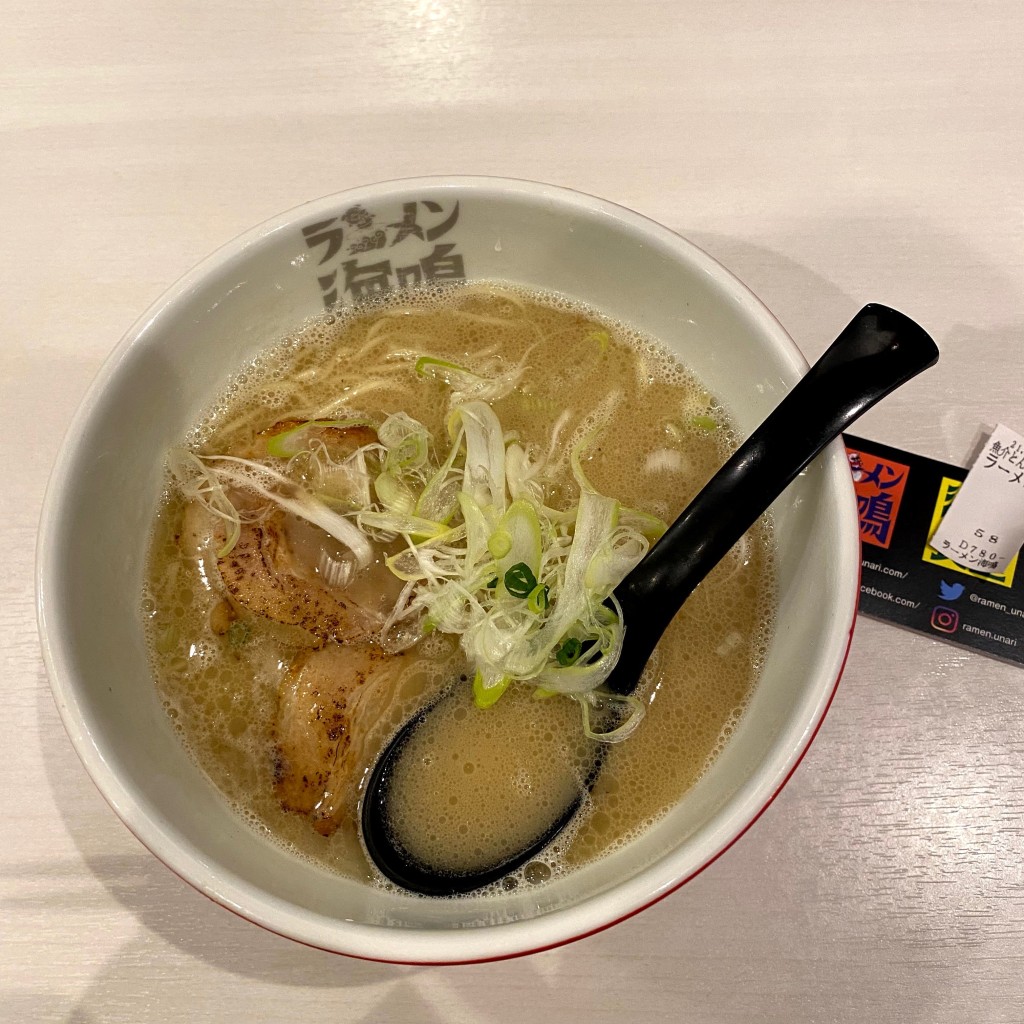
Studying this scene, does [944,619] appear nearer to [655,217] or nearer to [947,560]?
[947,560]

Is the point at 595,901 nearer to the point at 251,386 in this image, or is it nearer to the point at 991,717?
the point at 991,717

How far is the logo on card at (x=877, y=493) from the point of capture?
1479 mm

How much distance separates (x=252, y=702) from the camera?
53.5 inches

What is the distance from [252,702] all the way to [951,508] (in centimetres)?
136

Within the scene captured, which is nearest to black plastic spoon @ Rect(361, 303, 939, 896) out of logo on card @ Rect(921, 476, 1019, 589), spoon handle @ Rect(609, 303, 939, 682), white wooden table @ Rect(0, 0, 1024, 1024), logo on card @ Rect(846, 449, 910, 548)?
spoon handle @ Rect(609, 303, 939, 682)

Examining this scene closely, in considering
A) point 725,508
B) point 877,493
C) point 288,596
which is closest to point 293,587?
point 288,596

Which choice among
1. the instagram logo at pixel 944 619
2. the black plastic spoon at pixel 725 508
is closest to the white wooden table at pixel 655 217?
the instagram logo at pixel 944 619

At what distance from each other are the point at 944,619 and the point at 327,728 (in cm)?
114

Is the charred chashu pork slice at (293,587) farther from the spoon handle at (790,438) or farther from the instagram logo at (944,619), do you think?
the instagram logo at (944,619)

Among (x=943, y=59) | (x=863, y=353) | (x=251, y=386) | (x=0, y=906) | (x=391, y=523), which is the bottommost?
(x=0, y=906)

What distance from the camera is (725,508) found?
120 cm

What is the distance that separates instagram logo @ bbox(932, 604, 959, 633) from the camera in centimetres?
144

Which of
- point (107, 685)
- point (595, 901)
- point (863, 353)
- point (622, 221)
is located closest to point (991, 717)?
point (863, 353)

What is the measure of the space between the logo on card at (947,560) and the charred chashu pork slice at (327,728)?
40.9 inches
